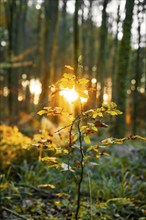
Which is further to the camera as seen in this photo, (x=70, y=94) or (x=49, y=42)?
(x=49, y=42)

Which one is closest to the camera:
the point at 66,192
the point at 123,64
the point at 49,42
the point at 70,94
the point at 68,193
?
the point at 70,94

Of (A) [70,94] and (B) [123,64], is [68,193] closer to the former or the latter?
(A) [70,94]

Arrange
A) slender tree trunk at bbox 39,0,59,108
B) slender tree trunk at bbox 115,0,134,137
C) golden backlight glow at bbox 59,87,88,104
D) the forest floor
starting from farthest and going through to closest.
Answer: slender tree trunk at bbox 39,0,59,108, slender tree trunk at bbox 115,0,134,137, the forest floor, golden backlight glow at bbox 59,87,88,104

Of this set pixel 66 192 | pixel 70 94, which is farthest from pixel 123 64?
pixel 70 94

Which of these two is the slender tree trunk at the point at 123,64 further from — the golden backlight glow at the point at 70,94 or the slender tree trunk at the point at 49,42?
the golden backlight glow at the point at 70,94

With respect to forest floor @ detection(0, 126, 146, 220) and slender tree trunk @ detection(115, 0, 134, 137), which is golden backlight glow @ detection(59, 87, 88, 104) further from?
slender tree trunk @ detection(115, 0, 134, 137)

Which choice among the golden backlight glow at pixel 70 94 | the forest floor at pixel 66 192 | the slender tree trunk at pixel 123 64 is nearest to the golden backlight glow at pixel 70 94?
the golden backlight glow at pixel 70 94

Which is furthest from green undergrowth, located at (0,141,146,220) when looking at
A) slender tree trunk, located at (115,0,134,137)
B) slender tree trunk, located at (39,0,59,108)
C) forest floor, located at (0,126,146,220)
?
slender tree trunk, located at (39,0,59,108)

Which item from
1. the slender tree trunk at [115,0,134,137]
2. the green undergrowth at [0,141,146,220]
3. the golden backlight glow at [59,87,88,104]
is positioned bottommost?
the green undergrowth at [0,141,146,220]

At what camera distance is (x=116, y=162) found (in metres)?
7.33

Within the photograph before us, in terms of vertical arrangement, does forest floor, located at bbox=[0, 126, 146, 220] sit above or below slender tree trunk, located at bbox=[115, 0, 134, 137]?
below

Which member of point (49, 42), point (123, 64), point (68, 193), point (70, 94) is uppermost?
point (49, 42)

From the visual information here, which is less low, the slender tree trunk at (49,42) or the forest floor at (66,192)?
the slender tree trunk at (49,42)

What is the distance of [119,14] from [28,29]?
17949 mm
